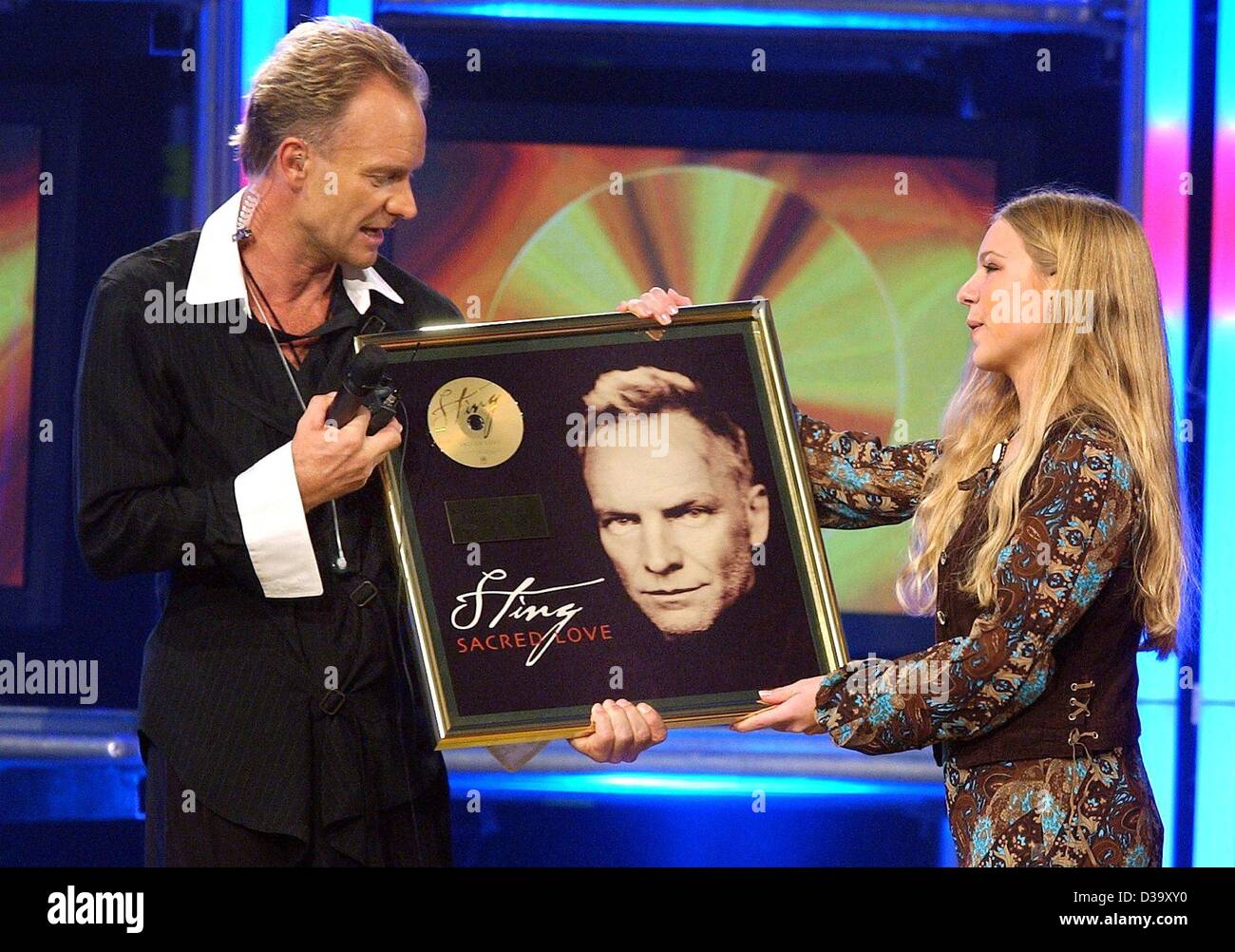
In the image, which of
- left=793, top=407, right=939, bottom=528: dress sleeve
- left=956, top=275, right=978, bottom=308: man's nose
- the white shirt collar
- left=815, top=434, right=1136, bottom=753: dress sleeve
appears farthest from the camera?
left=793, top=407, right=939, bottom=528: dress sleeve

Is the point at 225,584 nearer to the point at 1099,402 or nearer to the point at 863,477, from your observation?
the point at 863,477

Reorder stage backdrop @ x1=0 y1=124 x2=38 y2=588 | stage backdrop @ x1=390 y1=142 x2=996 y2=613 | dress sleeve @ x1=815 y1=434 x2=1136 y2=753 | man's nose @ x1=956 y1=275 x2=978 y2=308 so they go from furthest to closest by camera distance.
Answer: stage backdrop @ x1=390 y1=142 x2=996 y2=613 → stage backdrop @ x1=0 y1=124 x2=38 y2=588 → man's nose @ x1=956 y1=275 x2=978 y2=308 → dress sleeve @ x1=815 y1=434 x2=1136 y2=753

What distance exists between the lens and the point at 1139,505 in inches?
81.7

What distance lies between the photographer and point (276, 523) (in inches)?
80.7

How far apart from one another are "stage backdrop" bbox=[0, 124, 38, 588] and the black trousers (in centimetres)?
158

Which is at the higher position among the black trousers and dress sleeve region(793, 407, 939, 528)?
dress sleeve region(793, 407, 939, 528)

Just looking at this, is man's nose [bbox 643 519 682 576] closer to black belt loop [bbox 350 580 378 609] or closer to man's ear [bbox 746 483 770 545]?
man's ear [bbox 746 483 770 545]

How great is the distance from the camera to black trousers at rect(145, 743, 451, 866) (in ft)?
6.82

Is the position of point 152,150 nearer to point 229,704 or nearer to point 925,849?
point 229,704

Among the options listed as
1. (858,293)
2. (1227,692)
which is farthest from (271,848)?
(1227,692)

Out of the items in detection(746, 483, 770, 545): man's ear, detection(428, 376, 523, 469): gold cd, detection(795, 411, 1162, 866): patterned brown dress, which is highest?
detection(428, 376, 523, 469): gold cd

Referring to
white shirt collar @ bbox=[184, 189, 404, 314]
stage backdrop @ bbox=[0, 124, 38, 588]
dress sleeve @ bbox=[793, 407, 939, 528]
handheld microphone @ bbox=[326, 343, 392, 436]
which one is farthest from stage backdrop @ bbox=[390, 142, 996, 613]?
handheld microphone @ bbox=[326, 343, 392, 436]

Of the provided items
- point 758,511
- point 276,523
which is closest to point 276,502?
point 276,523

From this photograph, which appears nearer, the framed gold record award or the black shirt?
the black shirt
